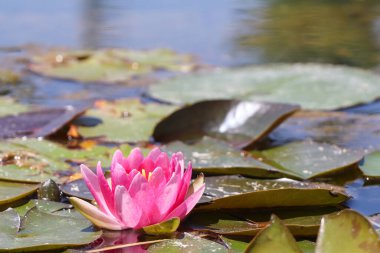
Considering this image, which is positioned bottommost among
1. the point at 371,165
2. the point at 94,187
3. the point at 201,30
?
the point at 201,30

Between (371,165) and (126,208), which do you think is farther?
(371,165)

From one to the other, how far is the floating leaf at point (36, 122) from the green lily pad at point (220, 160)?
15.5 inches

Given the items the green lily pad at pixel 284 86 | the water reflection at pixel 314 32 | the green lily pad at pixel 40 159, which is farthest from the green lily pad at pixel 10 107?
the water reflection at pixel 314 32

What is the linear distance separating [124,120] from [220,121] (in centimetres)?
31

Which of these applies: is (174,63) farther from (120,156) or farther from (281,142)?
(120,156)

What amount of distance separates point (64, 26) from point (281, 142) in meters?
2.67

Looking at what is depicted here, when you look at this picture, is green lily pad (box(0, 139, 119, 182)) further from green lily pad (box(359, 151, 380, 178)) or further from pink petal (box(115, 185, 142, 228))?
green lily pad (box(359, 151, 380, 178))

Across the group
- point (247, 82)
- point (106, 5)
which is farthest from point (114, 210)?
point (106, 5)

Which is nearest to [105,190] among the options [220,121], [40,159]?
[40,159]

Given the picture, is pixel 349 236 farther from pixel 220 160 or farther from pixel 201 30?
pixel 201 30

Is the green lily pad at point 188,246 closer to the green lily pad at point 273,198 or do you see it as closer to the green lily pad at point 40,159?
the green lily pad at point 273,198

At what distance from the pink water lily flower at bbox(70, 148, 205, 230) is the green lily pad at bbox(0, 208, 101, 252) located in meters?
0.04

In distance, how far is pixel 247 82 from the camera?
2.81 metres

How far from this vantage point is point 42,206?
1.43m
